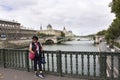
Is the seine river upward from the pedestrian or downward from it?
downward

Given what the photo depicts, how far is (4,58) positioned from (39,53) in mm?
2605

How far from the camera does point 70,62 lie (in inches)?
309

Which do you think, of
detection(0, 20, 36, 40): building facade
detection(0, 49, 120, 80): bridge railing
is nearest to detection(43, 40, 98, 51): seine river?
detection(0, 20, 36, 40): building facade

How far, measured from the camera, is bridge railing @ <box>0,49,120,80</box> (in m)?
7.00

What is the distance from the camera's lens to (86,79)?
731 cm

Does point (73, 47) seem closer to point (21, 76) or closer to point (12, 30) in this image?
point (12, 30)

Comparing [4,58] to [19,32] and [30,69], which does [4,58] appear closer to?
[30,69]

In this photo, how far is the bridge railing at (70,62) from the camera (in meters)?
7.00

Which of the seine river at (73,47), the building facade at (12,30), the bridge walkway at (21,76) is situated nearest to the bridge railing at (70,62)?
the bridge walkway at (21,76)

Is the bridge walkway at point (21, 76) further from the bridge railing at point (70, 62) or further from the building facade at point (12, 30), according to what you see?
the building facade at point (12, 30)

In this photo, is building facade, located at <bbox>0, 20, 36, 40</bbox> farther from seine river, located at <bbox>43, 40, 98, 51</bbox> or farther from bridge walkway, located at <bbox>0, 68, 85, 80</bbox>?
bridge walkway, located at <bbox>0, 68, 85, 80</bbox>

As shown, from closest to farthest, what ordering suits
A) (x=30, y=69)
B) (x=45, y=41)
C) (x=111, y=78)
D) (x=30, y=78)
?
1. (x=111, y=78)
2. (x=30, y=78)
3. (x=30, y=69)
4. (x=45, y=41)

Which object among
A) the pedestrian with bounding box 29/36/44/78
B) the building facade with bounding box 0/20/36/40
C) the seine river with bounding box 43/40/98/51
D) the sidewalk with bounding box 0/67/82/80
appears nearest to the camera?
the sidewalk with bounding box 0/67/82/80

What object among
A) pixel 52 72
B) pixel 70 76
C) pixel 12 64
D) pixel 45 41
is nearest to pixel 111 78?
pixel 70 76
